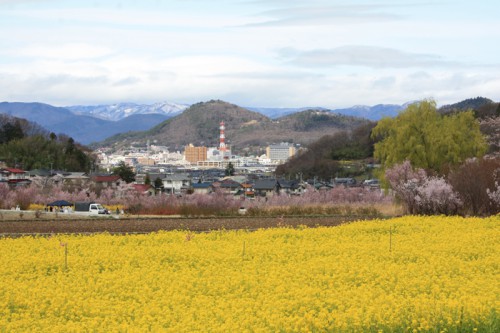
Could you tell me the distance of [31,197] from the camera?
6794 cm

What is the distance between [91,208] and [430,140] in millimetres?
28548

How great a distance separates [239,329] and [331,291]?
4241 mm

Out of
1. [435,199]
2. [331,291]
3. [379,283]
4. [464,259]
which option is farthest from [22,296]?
[435,199]

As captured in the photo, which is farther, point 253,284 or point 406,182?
point 406,182

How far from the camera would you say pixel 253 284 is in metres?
17.9

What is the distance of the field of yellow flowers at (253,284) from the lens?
13.7 m

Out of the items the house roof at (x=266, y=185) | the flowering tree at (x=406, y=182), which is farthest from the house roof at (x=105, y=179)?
the flowering tree at (x=406, y=182)

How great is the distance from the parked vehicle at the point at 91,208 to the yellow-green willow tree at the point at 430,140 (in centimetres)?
2361

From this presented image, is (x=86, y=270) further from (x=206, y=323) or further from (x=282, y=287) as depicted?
(x=206, y=323)

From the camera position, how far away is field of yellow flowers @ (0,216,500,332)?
13711 mm

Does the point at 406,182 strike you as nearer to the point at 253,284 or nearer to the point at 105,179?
the point at 253,284

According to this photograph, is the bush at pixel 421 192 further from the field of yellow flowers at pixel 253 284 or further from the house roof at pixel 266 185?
the house roof at pixel 266 185

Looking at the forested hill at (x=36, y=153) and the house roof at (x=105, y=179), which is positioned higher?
the forested hill at (x=36, y=153)

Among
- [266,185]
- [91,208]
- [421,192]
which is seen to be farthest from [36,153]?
[421,192]
